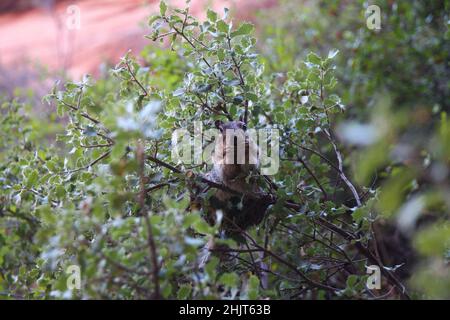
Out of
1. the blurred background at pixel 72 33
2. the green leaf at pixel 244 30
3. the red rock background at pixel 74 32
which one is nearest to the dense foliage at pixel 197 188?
the green leaf at pixel 244 30

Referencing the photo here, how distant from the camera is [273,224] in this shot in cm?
171

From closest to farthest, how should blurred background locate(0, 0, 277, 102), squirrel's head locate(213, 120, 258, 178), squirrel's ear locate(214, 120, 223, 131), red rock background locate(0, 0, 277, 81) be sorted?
squirrel's head locate(213, 120, 258, 178)
squirrel's ear locate(214, 120, 223, 131)
blurred background locate(0, 0, 277, 102)
red rock background locate(0, 0, 277, 81)

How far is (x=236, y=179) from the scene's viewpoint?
64.7 inches

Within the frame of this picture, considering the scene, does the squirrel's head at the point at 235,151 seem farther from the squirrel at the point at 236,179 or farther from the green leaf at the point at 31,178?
the green leaf at the point at 31,178

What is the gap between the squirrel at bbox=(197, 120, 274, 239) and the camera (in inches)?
63.0

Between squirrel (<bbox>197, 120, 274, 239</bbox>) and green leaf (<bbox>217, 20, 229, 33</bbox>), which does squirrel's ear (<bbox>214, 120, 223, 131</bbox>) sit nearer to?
squirrel (<bbox>197, 120, 274, 239</bbox>)

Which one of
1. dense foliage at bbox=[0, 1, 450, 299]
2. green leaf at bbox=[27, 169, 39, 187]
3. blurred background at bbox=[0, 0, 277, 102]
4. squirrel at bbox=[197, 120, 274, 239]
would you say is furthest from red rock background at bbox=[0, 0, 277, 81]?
squirrel at bbox=[197, 120, 274, 239]

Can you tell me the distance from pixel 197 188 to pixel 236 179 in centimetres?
13

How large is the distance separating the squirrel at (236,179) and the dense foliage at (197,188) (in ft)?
0.15

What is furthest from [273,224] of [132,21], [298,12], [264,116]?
[132,21]

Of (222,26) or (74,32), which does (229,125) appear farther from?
(74,32)

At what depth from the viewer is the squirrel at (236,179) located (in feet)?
5.25

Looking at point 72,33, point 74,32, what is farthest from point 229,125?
point 74,32

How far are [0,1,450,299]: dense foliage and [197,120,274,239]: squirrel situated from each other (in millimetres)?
46
